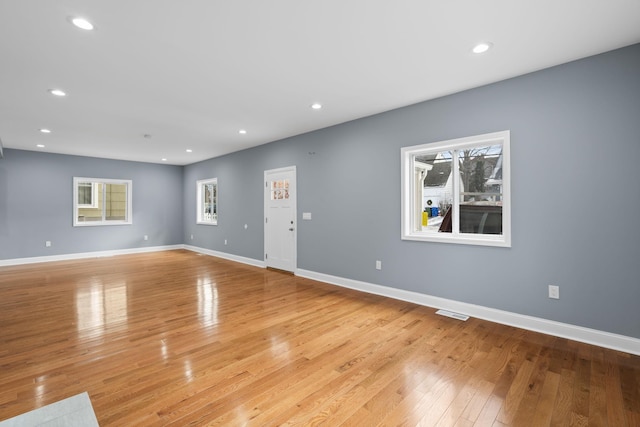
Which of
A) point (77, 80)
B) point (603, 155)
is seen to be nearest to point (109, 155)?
point (77, 80)

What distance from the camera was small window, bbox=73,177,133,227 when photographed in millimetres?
8219

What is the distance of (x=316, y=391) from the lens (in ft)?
6.93

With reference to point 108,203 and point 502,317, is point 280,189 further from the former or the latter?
point 108,203

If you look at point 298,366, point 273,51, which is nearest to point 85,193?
point 273,51

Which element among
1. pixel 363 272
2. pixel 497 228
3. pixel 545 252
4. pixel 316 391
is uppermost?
pixel 497 228

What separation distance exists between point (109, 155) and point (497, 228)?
867cm

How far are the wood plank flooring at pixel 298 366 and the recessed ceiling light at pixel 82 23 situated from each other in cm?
265

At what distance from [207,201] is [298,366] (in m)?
7.17

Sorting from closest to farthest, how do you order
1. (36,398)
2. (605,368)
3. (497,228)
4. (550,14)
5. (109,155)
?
(36,398) < (550,14) < (605,368) < (497,228) < (109,155)

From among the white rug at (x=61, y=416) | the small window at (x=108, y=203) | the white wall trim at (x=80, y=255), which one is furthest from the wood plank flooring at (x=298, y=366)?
the small window at (x=108, y=203)

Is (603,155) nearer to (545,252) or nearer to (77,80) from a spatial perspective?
(545,252)

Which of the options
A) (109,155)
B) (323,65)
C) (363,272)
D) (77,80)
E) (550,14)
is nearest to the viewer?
(550,14)

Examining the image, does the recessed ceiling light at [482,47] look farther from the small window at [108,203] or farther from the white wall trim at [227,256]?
the small window at [108,203]

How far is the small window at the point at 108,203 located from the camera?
8.22 meters
